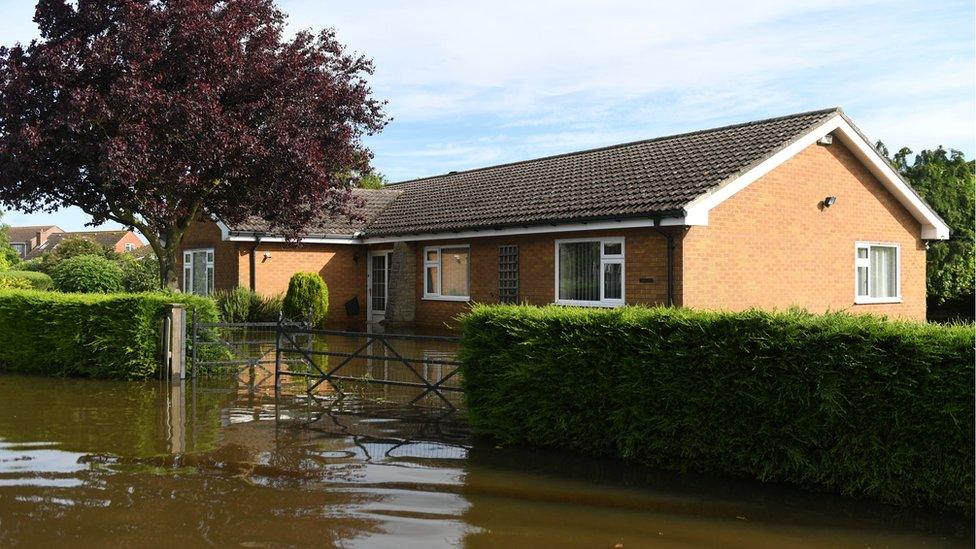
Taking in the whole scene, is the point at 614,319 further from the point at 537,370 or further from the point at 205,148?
the point at 205,148

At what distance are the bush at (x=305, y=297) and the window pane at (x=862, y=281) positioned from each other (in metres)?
13.9

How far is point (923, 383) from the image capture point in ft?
21.3

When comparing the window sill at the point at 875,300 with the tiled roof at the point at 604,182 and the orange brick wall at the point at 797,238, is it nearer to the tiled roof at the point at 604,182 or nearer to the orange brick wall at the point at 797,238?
the orange brick wall at the point at 797,238

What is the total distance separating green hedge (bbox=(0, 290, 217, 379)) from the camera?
13.7m

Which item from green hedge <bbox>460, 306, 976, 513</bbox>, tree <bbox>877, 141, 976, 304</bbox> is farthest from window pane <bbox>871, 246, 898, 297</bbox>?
green hedge <bbox>460, 306, 976, 513</bbox>

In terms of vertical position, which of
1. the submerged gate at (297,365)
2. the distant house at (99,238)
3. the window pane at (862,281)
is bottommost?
the submerged gate at (297,365)

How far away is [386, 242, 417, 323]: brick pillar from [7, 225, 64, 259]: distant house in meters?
94.2

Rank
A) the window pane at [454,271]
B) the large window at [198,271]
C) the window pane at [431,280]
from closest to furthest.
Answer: the window pane at [454,271] → the window pane at [431,280] → the large window at [198,271]

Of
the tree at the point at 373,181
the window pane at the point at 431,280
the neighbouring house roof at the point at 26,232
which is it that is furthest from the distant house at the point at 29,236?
the window pane at the point at 431,280

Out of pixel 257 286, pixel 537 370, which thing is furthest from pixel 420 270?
pixel 537 370

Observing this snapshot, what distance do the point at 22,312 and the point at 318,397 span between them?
6490 mm

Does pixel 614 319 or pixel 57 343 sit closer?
pixel 614 319

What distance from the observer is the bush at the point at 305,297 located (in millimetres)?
23875

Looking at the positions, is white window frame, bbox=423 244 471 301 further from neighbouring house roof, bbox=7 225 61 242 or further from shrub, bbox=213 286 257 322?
neighbouring house roof, bbox=7 225 61 242
